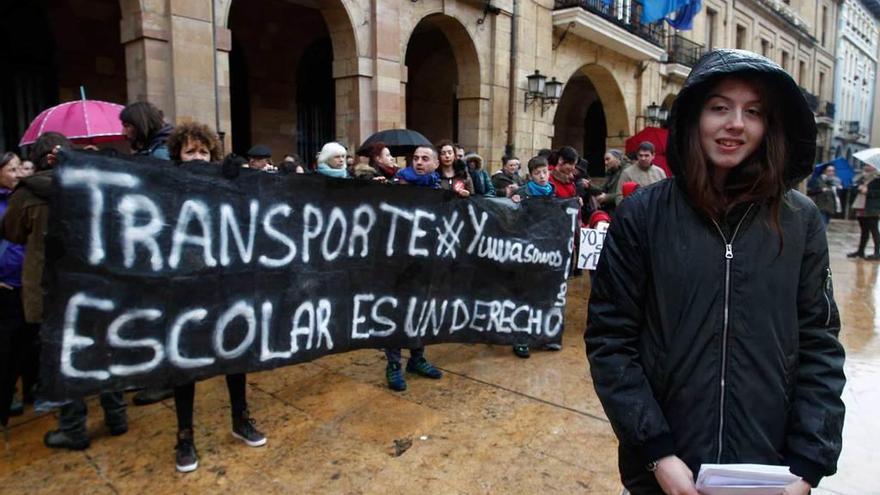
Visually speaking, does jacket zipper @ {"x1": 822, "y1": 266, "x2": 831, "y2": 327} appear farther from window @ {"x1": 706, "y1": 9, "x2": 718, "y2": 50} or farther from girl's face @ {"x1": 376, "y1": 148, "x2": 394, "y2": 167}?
window @ {"x1": 706, "y1": 9, "x2": 718, "y2": 50}

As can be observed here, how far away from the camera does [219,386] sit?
3.70 meters

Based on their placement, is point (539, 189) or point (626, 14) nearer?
point (539, 189)

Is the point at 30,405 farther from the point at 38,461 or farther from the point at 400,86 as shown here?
the point at 400,86

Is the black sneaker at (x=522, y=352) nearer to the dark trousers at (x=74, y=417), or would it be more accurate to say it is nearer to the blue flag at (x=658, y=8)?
the dark trousers at (x=74, y=417)

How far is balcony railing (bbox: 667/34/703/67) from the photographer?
17781 mm

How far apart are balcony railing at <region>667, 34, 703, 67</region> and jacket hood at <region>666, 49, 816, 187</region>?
1819cm

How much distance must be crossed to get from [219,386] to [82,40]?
26.7ft

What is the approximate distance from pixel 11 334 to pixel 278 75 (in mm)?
9443

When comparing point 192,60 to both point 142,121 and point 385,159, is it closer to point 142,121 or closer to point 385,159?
point 385,159

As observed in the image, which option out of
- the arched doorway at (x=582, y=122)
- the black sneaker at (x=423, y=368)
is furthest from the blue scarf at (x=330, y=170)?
the arched doorway at (x=582, y=122)

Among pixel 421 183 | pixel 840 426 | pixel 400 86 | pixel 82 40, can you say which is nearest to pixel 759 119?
pixel 840 426

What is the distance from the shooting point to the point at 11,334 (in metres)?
3.07

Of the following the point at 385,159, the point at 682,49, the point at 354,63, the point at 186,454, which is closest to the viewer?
the point at 186,454

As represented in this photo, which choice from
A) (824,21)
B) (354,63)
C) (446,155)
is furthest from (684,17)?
(824,21)
